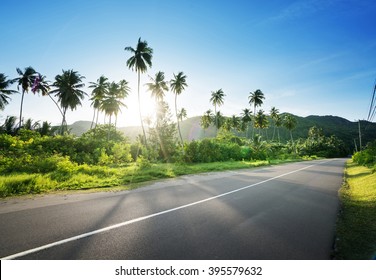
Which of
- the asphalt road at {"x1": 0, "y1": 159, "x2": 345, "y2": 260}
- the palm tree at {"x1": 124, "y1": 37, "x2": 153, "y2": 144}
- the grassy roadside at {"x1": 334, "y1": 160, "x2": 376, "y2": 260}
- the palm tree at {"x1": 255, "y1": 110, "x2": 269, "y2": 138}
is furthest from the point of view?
the palm tree at {"x1": 255, "y1": 110, "x2": 269, "y2": 138}

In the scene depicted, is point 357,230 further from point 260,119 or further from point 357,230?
point 260,119

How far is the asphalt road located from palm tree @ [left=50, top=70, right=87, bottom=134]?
4139cm

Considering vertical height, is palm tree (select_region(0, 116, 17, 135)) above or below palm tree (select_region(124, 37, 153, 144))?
below

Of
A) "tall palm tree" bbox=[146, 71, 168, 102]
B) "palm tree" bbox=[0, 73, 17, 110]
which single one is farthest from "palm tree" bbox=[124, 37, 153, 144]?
"palm tree" bbox=[0, 73, 17, 110]

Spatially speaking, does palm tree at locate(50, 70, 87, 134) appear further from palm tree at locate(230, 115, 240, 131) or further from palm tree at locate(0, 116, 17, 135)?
palm tree at locate(230, 115, 240, 131)

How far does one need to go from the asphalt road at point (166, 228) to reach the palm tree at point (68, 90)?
41.4 meters

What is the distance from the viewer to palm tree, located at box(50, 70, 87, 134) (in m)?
42.6

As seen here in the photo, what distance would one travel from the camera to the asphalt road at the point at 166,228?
3611mm

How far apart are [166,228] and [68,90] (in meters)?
46.6

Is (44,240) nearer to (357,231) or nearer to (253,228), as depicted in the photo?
(253,228)

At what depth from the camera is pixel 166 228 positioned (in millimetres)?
4758

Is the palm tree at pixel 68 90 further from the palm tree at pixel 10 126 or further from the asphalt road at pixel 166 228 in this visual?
the asphalt road at pixel 166 228

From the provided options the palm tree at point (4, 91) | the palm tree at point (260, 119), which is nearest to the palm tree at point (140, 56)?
the palm tree at point (4, 91)
